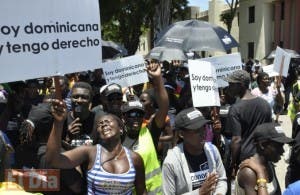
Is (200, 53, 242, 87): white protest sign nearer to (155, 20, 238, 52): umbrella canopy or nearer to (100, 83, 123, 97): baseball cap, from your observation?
(155, 20, 238, 52): umbrella canopy

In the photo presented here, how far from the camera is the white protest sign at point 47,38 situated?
2605mm

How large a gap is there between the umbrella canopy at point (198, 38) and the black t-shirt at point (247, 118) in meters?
2.75

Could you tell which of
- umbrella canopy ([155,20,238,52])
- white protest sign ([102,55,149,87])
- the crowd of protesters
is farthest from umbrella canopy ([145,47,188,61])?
the crowd of protesters

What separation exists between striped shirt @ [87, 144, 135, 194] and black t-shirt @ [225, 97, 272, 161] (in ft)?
5.67

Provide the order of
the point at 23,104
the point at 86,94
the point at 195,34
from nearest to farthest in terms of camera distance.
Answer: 1. the point at 86,94
2. the point at 23,104
3. the point at 195,34

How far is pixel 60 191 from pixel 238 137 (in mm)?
1949

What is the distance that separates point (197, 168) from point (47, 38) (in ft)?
4.35

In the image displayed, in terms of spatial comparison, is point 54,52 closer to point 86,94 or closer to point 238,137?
point 86,94

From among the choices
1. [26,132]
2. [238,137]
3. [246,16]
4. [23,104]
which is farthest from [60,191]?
[246,16]

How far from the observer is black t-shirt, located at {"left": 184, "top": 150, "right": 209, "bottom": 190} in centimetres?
321

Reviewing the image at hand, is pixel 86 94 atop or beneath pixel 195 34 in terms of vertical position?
beneath

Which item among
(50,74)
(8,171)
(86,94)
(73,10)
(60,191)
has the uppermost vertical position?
(73,10)

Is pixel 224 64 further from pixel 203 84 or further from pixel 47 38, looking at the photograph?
pixel 47 38

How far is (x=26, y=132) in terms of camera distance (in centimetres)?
345
